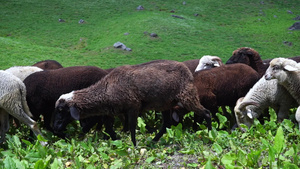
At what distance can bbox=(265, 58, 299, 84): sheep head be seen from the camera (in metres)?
7.11

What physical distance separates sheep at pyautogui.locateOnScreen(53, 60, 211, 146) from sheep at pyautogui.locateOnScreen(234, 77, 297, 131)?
0.82 metres

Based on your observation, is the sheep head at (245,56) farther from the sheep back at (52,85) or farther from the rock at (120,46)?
the rock at (120,46)

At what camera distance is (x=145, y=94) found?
21.6ft

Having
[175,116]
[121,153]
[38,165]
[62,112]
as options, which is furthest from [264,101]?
[38,165]

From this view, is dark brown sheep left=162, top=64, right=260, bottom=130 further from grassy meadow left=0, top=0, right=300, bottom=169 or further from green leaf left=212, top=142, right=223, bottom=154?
green leaf left=212, top=142, right=223, bottom=154

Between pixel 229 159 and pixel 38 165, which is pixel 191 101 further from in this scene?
pixel 38 165

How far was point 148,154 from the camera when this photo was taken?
6.10 m

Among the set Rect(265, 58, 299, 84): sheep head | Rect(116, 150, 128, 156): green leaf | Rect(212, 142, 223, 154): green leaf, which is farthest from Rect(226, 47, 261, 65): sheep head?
Rect(116, 150, 128, 156): green leaf

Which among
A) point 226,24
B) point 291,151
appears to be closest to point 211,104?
point 291,151

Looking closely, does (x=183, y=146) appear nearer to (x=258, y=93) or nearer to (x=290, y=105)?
(x=258, y=93)

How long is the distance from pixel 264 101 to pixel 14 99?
16.5ft

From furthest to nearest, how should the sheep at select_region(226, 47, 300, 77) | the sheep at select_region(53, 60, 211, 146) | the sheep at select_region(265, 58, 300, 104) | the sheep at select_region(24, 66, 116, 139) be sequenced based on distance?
the sheep at select_region(226, 47, 300, 77)
the sheep at select_region(24, 66, 116, 139)
the sheep at select_region(265, 58, 300, 104)
the sheep at select_region(53, 60, 211, 146)

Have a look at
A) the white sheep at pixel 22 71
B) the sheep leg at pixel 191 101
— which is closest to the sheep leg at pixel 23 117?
the white sheep at pixel 22 71

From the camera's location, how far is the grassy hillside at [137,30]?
21781 mm
